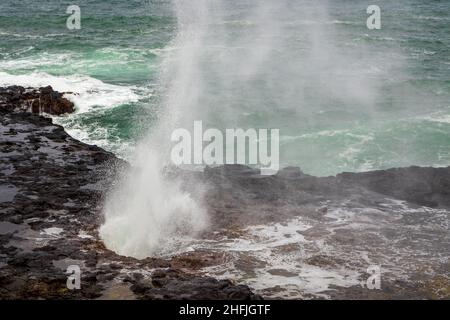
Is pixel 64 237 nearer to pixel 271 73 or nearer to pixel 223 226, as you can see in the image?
pixel 223 226

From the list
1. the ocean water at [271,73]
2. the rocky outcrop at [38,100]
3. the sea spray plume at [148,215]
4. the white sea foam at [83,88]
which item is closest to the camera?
the sea spray plume at [148,215]

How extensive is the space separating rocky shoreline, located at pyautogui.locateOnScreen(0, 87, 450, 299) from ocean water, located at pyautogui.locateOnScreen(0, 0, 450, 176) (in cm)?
445

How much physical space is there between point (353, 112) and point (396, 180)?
12057 mm

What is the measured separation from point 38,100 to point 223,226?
1664 cm

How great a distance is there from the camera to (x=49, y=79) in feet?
112

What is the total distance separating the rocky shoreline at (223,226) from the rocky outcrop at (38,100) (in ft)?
17.7

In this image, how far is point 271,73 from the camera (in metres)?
38.9

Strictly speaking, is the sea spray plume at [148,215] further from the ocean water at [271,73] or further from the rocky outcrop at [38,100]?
the rocky outcrop at [38,100]

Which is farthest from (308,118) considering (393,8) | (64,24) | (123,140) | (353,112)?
(393,8)

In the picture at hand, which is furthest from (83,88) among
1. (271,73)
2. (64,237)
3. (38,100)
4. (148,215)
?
(64,237)

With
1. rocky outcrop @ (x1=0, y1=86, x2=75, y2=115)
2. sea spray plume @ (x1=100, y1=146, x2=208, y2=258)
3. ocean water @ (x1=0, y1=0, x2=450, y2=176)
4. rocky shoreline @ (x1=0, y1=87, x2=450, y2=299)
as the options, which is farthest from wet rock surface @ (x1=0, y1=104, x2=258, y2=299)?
rocky outcrop @ (x1=0, y1=86, x2=75, y2=115)

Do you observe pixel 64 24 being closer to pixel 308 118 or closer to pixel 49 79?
pixel 49 79

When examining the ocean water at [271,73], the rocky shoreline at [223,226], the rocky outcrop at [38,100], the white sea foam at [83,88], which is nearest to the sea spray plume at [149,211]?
the rocky shoreline at [223,226]

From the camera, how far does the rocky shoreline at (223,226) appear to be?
1364cm
